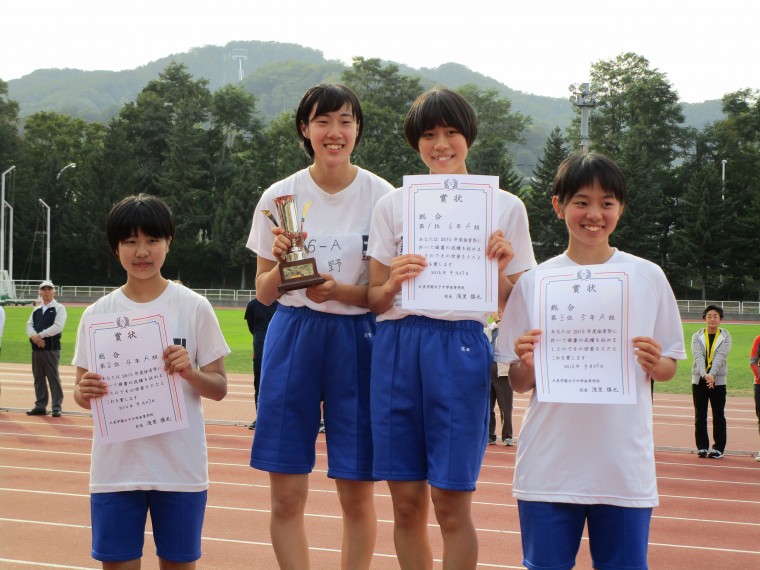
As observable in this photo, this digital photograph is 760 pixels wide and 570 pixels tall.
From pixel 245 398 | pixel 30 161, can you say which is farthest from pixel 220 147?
pixel 245 398

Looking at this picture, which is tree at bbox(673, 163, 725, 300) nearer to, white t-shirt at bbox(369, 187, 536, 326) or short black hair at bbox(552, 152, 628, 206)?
white t-shirt at bbox(369, 187, 536, 326)

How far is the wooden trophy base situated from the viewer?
2992mm

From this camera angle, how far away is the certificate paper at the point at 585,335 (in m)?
2.62

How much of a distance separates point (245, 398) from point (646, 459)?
35.1ft

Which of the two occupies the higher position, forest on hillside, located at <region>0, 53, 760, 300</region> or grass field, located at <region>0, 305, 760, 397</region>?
forest on hillside, located at <region>0, 53, 760, 300</region>

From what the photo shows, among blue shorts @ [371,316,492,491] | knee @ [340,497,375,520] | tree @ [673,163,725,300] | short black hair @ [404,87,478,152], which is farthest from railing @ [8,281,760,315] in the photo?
blue shorts @ [371,316,492,491]

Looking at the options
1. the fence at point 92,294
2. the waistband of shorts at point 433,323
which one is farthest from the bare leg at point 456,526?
the fence at point 92,294

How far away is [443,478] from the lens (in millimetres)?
2922

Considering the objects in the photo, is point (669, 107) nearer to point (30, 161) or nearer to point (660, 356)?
point (30, 161)

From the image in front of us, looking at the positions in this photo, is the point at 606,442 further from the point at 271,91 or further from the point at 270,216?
the point at 271,91

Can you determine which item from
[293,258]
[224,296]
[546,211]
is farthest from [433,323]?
[546,211]

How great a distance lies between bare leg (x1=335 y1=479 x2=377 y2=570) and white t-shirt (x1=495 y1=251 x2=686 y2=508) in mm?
776

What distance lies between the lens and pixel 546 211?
43.3 m

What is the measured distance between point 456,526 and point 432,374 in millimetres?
520
